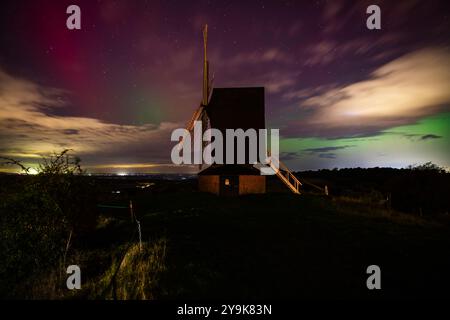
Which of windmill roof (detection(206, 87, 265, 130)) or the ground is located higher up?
windmill roof (detection(206, 87, 265, 130))

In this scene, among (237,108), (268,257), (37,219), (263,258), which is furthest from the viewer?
(237,108)

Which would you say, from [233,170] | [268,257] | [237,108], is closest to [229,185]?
[233,170]

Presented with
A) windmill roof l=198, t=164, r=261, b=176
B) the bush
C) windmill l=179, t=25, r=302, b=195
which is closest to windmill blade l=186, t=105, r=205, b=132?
windmill l=179, t=25, r=302, b=195

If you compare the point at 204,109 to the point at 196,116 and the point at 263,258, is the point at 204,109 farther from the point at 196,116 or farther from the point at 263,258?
the point at 263,258

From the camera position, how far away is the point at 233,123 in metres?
26.0

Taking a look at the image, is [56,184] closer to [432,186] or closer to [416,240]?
[416,240]

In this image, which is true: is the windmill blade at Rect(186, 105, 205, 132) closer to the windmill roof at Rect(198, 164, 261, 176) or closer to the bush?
the windmill roof at Rect(198, 164, 261, 176)

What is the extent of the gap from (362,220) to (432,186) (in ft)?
42.6

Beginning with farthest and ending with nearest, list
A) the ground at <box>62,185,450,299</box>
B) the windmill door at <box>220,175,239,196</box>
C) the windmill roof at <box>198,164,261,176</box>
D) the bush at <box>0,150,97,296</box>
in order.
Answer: the windmill door at <box>220,175,239,196</box> → the windmill roof at <box>198,164,261,176</box> → the bush at <box>0,150,97,296</box> → the ground at <box>62,185,450,299</box>

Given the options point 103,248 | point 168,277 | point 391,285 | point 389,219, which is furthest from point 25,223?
point 389,219

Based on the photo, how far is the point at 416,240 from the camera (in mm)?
10773

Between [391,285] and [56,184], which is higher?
[56,184]

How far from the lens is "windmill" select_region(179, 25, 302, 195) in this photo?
2445cm

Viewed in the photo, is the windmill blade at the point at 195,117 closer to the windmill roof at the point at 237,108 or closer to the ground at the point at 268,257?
the windmill roof at the point at 237,108
